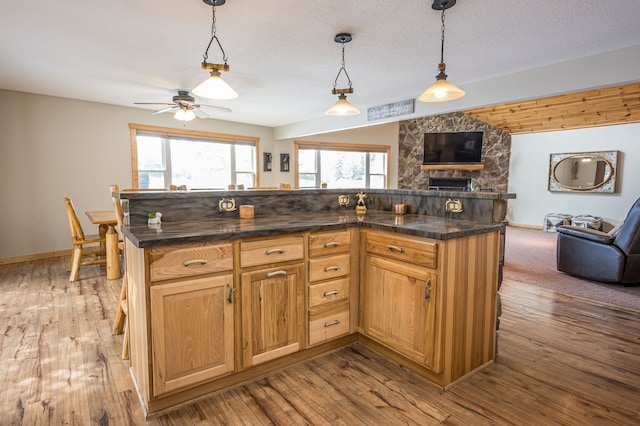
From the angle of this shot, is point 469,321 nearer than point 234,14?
Yes

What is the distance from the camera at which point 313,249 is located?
2.16 meters

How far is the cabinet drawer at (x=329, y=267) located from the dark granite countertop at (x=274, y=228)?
0.21 meters

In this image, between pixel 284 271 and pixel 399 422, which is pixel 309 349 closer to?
pixel 284 271

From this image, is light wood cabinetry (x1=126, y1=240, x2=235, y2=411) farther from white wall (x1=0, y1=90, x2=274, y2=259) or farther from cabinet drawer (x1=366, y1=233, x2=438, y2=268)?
white wall (x1=0, y1=90, x2=274, y2=259)

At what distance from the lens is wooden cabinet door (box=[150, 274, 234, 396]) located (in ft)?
5.49

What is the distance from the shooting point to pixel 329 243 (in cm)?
223

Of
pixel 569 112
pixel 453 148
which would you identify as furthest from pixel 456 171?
pixel 569 112

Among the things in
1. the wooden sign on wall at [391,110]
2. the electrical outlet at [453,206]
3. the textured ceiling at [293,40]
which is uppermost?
the textured ceiling at [293,40]

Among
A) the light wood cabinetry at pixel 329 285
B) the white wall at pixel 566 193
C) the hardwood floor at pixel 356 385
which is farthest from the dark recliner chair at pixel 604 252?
the white wall at pixel 566 193

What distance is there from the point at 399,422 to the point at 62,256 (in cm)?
568

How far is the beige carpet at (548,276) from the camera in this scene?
357 centimetres

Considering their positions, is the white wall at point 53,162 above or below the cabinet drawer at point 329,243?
above

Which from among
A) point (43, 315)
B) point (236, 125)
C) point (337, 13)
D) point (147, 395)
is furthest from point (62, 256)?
point (337, 13)

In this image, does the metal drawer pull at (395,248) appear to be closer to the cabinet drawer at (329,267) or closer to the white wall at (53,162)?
the cabinet drawer at (329,267)
